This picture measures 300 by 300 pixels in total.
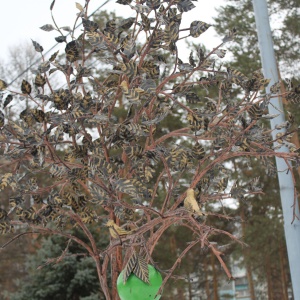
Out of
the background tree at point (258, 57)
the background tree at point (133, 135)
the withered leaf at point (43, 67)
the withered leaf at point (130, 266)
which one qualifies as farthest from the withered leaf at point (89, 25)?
the background tree at point (258, 57)

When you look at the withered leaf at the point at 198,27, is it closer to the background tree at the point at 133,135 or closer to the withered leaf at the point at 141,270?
the background tree at the point at 133,135

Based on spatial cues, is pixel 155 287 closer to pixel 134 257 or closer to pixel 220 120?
pixel 134 257

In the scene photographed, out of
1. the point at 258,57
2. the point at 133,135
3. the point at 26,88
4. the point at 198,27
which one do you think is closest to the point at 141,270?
the point at 133,135

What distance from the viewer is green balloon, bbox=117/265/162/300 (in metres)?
1.22

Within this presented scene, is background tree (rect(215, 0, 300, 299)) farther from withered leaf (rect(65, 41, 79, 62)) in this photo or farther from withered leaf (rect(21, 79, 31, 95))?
withered leaf (rect(21, 79, 31, 95))

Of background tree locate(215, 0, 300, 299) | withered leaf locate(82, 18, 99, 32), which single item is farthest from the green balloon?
background tree locate(215, 0, 300, 299)

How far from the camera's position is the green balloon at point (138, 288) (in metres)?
1.22

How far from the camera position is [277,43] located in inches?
339

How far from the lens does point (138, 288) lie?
1.22 meters

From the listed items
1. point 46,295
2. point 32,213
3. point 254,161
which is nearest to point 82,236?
point 46,295

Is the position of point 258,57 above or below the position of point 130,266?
above

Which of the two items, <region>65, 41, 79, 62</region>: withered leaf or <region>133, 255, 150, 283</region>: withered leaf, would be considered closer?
<region>133, 255, 150, 283</region>: withered leaf

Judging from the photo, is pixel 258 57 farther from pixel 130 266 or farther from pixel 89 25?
pixel 130 266

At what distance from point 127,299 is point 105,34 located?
0.71m
